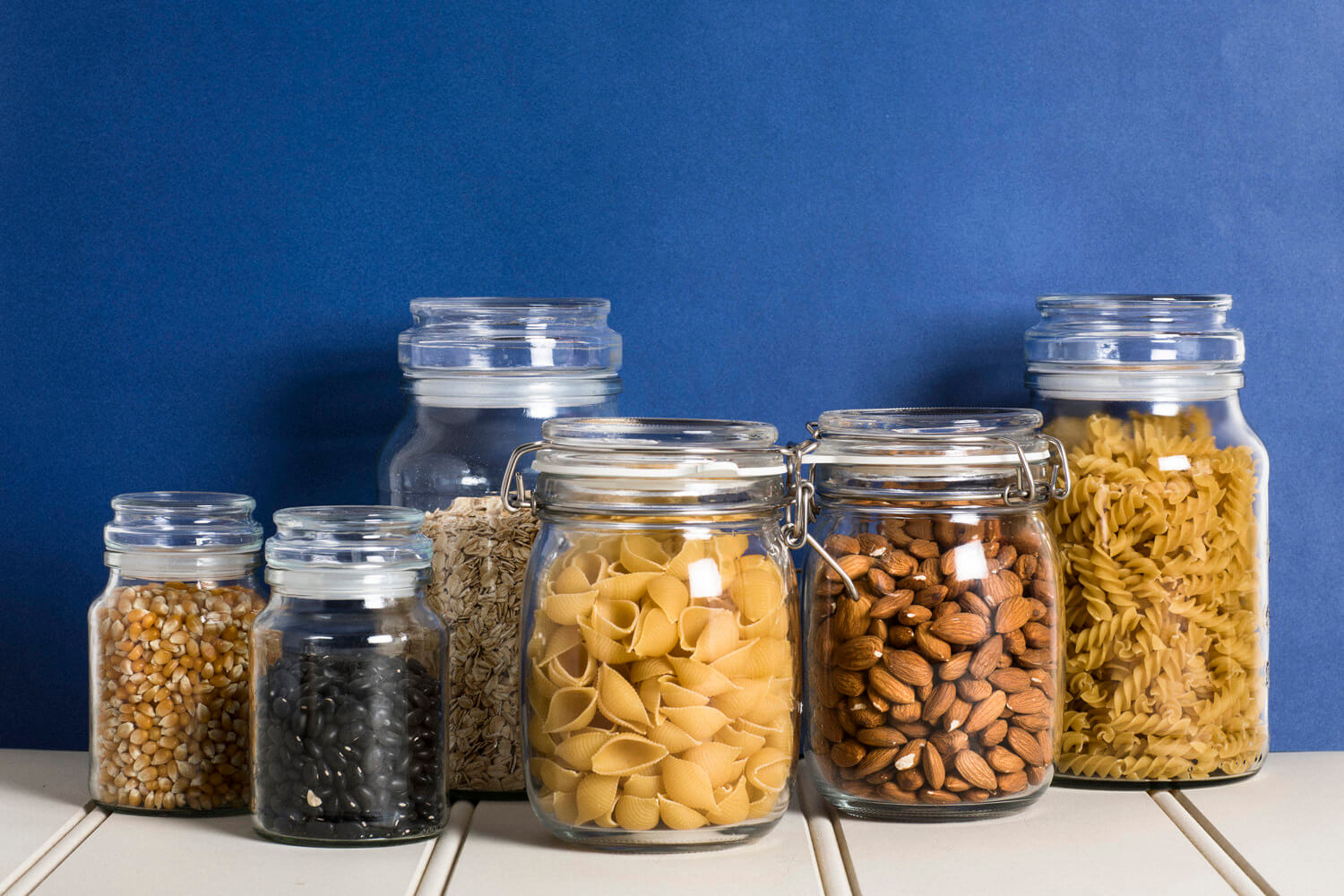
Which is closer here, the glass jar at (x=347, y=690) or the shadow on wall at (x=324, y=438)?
the glass jar at (x=347, y=690)

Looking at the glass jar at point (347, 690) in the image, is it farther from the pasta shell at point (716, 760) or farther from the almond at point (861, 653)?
the almond at point (861, 653)

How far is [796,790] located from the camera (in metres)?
1.06

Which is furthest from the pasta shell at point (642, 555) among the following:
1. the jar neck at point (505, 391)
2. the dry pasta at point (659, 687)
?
the jar neck at point (505, 391)

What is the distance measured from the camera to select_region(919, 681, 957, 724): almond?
3.02ft

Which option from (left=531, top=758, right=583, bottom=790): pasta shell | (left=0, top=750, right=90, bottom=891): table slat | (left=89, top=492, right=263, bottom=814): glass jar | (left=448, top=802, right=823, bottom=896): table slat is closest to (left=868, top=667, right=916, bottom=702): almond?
(left=448, top=802, right=823, bottom=896): table slat

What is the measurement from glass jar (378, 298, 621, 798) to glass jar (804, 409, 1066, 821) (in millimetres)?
222

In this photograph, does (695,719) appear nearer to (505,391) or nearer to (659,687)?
(659,687)

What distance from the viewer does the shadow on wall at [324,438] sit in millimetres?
1185

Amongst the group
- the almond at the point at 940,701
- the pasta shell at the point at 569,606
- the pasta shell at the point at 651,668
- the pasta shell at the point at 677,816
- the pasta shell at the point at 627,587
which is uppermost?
the pasta shell at the point at 627,587

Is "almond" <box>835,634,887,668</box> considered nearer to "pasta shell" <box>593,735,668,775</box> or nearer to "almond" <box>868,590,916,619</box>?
"almond" <box>868,590,916,619</box>

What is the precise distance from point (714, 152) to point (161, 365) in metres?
0.54

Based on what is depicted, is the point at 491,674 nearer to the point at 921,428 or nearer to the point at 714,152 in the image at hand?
the point at 921,428

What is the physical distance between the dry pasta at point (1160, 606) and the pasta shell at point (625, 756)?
0.38 m

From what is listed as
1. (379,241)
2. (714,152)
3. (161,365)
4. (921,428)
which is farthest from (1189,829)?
(161,365)
